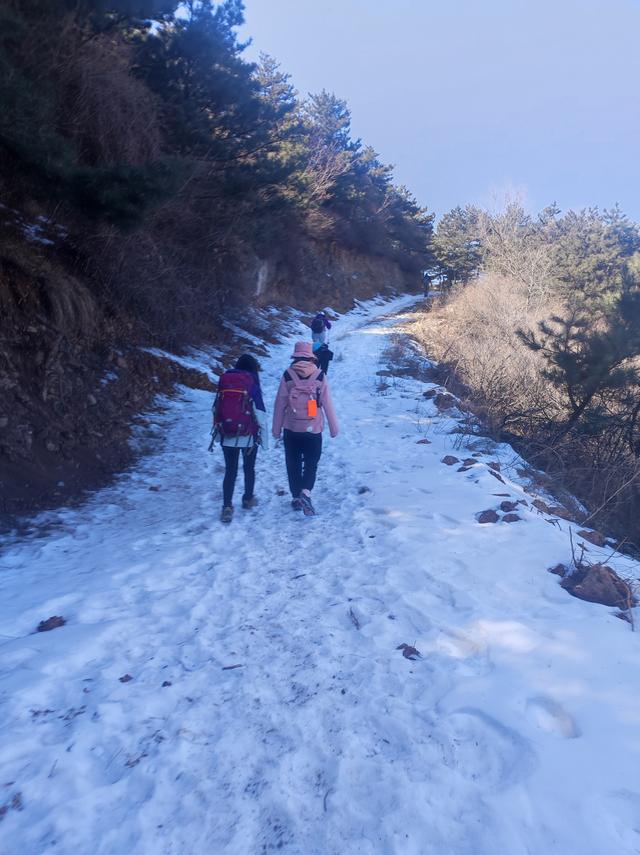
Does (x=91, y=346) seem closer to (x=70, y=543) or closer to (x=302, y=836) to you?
(x=70, y=543)

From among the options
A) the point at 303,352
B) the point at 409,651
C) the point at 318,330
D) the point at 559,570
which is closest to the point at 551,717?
the point at 409,651

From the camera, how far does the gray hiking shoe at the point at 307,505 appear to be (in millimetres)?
5832

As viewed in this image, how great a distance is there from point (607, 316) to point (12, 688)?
358 inches

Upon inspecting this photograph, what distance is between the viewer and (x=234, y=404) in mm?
5566

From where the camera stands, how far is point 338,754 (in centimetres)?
267

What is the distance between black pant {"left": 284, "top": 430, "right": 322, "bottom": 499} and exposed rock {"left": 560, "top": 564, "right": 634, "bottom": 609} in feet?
9.20

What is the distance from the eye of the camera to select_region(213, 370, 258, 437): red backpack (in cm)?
557

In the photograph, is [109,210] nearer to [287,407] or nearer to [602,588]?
[287,407]

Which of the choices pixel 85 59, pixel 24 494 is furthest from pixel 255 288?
pixel 24 494

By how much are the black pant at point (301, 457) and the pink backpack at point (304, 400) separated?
12cm

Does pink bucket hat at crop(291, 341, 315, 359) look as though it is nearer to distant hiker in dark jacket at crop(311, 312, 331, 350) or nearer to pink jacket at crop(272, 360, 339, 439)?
pink jacket at crop(272, 360, 339, 439)

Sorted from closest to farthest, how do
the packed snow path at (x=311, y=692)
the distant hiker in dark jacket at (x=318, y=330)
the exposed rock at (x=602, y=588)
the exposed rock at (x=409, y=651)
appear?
the packed snow path at (x=311, y=692), the exposed rock at (x=409, y=651), the exposed rock at (x=602, y=588), the distant hiker in dark jacket at (x=318, y=330)

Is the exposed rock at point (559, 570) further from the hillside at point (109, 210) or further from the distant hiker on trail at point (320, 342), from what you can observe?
the distant hiker on trail at point (320, 342)

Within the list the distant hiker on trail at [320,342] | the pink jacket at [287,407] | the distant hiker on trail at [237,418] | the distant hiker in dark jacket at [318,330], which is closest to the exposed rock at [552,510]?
the pink jacket at [287,407]
